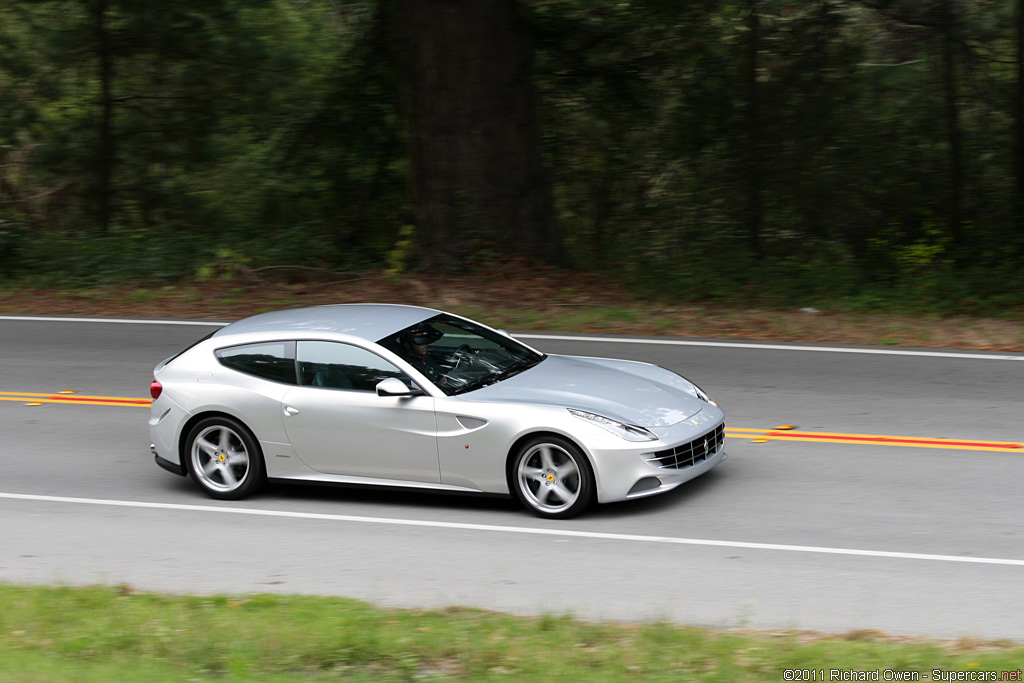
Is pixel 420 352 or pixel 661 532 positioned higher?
pixel 420 352

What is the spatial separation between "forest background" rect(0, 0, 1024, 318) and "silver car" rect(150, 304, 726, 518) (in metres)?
8.16

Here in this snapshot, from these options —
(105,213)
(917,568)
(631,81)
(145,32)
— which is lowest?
(917,568)

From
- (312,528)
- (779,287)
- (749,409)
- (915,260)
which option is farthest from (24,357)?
(915,260)

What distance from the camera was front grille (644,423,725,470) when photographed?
27.3ft

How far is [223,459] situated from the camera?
371 inches

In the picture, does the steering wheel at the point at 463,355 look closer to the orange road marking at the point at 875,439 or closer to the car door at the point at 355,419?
the car door at the point at 355,419

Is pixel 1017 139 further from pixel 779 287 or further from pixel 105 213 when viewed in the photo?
pixel 105 213

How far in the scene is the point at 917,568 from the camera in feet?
23.8

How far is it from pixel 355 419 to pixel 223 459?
1.29 metres

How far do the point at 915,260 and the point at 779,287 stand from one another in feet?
9.29

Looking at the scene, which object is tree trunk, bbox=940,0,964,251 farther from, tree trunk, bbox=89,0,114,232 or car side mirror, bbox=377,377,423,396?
tree trunk, bbox=89,0,114,232

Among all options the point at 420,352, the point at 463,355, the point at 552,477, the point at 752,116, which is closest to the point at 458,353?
the point at 463,355

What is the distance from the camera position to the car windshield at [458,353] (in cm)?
895

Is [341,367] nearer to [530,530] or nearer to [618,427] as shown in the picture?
[530,530]
